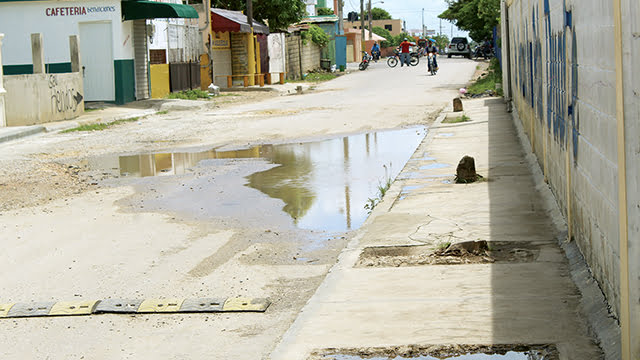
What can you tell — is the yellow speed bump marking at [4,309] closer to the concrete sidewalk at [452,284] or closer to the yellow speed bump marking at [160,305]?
the yellow speed bump marking at [160,305]

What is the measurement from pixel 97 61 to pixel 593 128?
24.7 m

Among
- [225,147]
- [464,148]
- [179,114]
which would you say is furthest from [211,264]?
[179,114]

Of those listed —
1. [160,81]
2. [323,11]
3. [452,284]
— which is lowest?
[452,284]

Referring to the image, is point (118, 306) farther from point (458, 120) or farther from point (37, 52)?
point (37, 52)

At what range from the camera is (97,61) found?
28297 mm

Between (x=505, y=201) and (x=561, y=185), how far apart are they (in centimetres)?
135

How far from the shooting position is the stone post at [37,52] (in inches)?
899

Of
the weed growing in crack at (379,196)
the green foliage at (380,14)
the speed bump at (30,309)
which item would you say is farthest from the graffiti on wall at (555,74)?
the green foliage at (380,14)

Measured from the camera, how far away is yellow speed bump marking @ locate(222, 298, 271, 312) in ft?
20.2

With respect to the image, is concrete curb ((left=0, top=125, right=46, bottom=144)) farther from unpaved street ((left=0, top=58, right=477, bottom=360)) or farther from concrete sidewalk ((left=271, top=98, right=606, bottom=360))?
concrete sidewalk ((left=271, top=98, right=606, bottom=360))

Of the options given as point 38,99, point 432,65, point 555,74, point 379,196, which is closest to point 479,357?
point 555,74

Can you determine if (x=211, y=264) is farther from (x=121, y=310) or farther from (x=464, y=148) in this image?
(x=464, y=148)

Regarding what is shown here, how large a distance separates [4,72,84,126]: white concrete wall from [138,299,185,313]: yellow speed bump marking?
1697 cm

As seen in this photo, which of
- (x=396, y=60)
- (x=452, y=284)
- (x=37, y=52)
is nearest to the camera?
(x=452, y=284)
